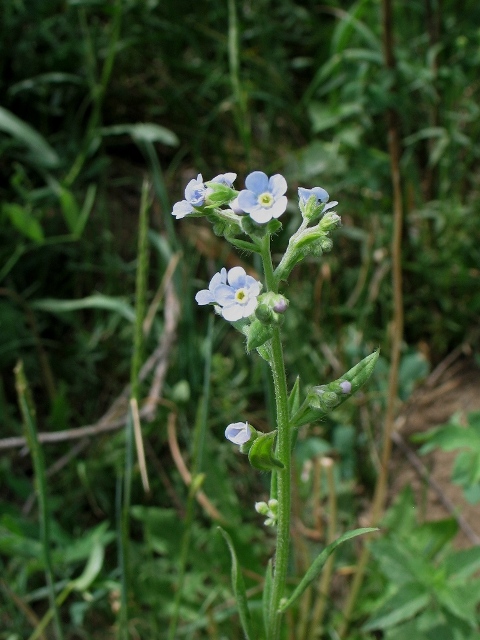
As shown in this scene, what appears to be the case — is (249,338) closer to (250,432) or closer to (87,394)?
(250,432)

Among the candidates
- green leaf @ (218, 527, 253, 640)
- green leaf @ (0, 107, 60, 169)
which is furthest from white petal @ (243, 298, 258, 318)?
green leaf @ (0, 107, 60, 169)

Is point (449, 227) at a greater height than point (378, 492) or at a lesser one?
greater

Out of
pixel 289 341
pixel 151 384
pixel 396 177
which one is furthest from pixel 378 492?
pixel 396 177

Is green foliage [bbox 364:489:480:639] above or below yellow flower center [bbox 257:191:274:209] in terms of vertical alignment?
below

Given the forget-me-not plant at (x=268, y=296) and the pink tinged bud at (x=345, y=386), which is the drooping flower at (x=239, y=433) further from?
the pink tinged bud at (x=345, y=386)

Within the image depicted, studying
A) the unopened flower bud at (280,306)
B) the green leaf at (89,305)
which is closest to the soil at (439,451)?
the green leaf at (89,305)

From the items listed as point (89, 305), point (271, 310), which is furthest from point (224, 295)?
point (89, 305)

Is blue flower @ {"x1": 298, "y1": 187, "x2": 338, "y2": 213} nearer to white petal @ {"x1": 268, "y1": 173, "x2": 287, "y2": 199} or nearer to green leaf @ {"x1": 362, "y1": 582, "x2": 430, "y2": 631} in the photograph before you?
white petal @ {"x1": 268, "y1": 173, "x2": 287, "y2": 199}
